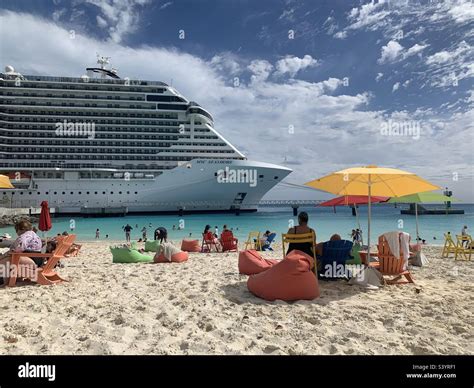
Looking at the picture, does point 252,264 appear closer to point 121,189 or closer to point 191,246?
A: point 191,246

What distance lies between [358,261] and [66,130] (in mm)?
41350

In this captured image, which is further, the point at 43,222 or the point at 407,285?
the point at 43,222

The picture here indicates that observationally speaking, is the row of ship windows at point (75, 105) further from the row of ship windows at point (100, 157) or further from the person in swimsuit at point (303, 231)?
the person in swimsuit at point (303, 231)

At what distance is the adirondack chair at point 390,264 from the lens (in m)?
4.60

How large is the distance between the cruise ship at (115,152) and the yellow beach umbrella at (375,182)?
3165cm

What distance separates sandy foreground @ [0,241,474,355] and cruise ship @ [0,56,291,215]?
3260 centimetres

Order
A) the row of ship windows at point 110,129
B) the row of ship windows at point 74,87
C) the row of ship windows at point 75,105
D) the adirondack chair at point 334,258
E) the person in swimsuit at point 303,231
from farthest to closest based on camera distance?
the row of ship windows at point 74,87, the row of ship windows at point 75,105, the row of ship windows at point 110,129, the adirondack chair at point 334,258, the person in swimsuit at point 303,231

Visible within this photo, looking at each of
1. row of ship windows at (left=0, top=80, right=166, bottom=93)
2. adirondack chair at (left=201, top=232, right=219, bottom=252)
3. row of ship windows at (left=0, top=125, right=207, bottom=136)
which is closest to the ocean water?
adirondack chair at (left=201, top=232, right=219, bottom=252)

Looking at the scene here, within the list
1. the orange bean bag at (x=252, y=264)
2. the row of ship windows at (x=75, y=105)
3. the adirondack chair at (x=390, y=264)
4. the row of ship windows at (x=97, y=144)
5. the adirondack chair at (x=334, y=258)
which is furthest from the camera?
the row of ship windows at (x=75, y=105)

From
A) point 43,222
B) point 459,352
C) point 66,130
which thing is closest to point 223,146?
point 66,130

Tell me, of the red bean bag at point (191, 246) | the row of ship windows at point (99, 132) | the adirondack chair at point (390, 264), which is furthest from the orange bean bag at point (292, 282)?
the row of ship windows at point (99, 132)

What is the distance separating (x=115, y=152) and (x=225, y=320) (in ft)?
127

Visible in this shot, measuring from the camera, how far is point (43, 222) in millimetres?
7613
